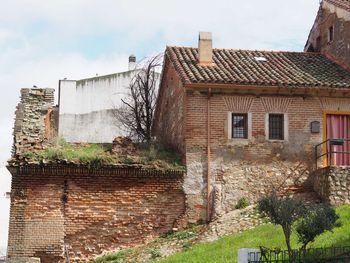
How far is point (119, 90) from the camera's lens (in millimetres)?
41094

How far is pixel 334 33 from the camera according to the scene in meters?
30.4

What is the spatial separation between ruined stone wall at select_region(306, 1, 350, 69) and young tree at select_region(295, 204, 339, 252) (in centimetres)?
1433

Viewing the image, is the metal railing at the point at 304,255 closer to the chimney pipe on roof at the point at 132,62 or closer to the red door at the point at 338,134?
the red door at the point at 338,134

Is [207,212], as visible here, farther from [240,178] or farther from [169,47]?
[169,47]

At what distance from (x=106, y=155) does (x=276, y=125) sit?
21.2ft

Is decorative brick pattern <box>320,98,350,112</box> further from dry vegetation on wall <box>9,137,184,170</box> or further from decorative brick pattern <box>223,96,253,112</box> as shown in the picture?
dry vegetation on wall <box>9,137,184,170</box>

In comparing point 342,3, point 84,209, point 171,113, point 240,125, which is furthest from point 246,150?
point 342,3

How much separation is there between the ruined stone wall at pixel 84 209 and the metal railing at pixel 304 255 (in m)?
9.24

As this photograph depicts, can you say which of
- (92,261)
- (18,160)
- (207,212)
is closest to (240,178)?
(207,212)

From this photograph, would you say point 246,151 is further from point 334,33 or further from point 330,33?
point 330,33

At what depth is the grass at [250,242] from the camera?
18500 millimetres

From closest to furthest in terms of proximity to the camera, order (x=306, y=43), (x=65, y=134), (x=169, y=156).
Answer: (x=169, y=156) → (x=306, y=43) → (x=65, y=134)

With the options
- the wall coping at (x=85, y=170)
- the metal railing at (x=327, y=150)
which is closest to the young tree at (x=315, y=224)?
the wall coping at (x=85, y=170)

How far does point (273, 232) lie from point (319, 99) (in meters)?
7.37
